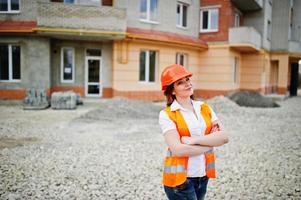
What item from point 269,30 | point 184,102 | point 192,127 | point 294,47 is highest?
point 269,30

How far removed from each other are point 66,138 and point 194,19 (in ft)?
49.8

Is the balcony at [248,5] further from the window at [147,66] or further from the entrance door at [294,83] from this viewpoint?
the entrance door at [294,83]

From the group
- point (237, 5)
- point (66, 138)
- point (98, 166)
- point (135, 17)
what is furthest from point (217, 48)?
point (98, 166)

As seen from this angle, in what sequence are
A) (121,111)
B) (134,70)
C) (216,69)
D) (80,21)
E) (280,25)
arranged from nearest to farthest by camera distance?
(121,111)
(80,21)
(134,70)
(216,69)
(280,25)

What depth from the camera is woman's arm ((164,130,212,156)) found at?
2.12 metres

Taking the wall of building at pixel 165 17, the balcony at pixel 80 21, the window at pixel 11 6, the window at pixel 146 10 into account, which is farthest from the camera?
the window at pixel 146 10

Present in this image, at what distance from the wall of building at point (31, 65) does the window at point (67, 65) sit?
134 cm

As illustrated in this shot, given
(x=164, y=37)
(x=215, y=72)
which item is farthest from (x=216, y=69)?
(x=164, y=37)

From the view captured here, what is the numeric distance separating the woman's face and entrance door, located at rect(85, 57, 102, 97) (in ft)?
50.6

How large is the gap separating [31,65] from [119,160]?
1186 centimetres

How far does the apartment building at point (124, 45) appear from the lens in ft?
50.3

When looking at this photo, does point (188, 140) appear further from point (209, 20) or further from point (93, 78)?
point (209, 20)

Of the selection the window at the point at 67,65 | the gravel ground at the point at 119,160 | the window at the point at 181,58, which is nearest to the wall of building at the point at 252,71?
the window at the point at 181,58

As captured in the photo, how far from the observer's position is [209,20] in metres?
20.4
